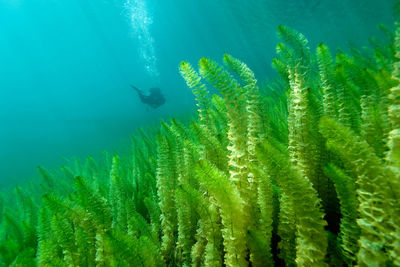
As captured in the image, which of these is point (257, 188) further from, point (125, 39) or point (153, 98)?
point (125, 39)

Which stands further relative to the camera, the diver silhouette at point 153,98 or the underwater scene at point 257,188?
the diver silhouette at point 153,98

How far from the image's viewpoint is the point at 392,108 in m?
0.49

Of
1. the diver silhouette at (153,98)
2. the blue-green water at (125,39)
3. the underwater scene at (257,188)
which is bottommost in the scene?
the underwater scene at (257,188)

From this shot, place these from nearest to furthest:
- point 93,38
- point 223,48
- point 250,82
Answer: point 250,82
point 223,48
point 93,38

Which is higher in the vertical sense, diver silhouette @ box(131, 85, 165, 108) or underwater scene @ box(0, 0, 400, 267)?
diver silhouette @ box(131, 85, 165, 108)

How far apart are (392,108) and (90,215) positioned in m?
Answer: 1.00

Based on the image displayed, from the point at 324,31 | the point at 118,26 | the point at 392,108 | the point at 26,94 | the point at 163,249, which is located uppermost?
the point at 118,26

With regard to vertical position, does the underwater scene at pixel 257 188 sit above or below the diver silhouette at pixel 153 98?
below

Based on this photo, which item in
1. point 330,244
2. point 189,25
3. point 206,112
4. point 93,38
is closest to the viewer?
point 330,244

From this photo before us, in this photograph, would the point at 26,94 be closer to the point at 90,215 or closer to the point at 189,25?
the point at 189,25

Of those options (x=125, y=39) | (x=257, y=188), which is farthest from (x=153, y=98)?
(x=125, y=39)

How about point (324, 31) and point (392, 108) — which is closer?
point (392, 108)

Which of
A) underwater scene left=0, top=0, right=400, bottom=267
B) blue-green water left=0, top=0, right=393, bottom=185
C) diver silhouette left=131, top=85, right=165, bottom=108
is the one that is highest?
blue-green water left=0, top=0, right=393, bottom=185

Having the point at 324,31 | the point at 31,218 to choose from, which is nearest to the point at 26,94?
the point at 324,31
